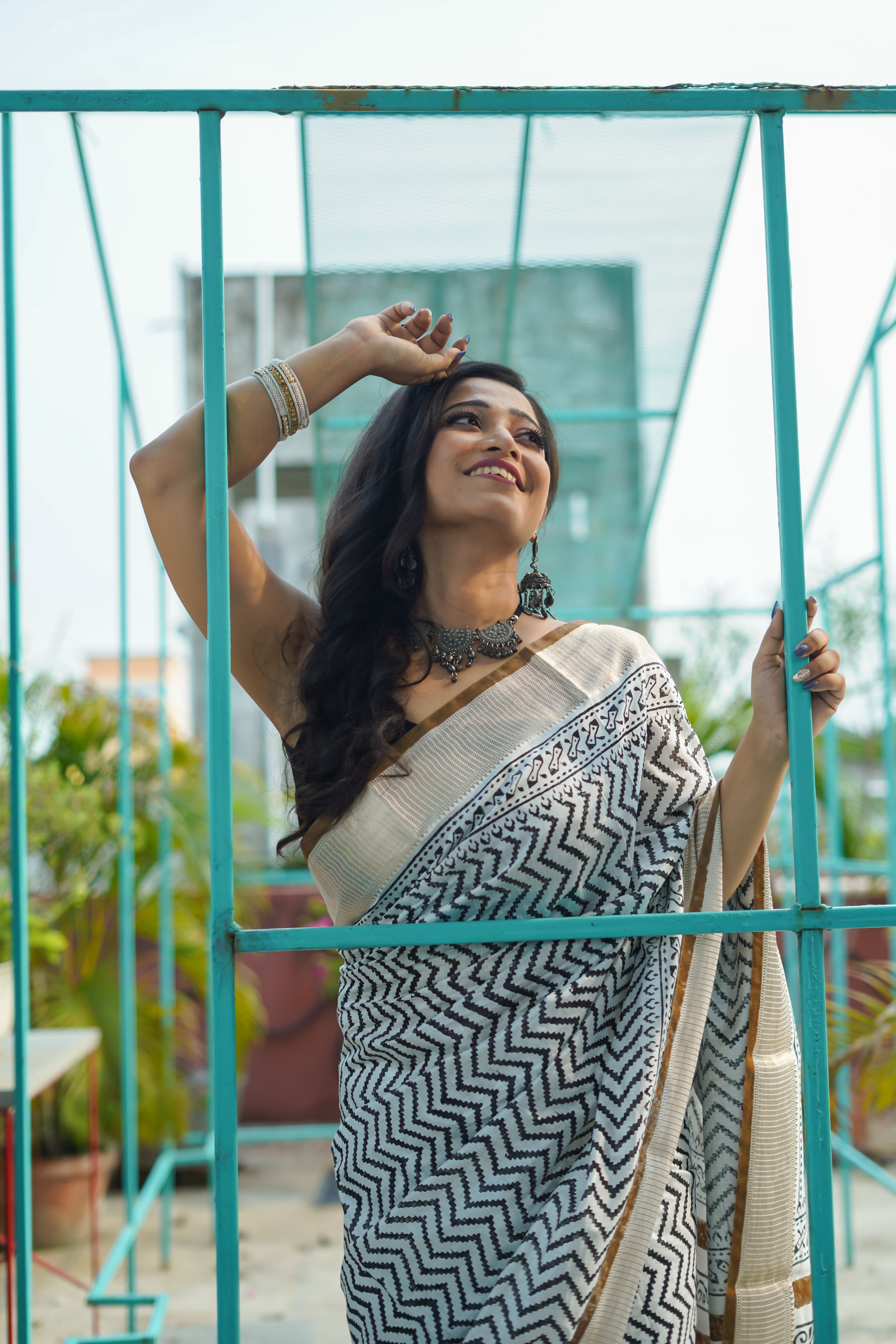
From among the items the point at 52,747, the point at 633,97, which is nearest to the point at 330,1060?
the point at 52,747

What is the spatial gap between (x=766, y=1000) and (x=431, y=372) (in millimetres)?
915

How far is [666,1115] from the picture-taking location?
1.27 meters

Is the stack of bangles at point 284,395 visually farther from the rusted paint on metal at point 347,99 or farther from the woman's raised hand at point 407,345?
the rusted paint on metal at point 347,99

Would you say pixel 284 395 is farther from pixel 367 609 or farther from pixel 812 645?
pixel 812 645

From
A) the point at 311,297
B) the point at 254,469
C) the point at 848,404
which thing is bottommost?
the point at 254,469

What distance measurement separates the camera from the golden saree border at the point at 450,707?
1448 mm

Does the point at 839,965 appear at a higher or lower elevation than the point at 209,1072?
higher

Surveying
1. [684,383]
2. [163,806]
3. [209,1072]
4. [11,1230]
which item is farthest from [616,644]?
[209,1072]

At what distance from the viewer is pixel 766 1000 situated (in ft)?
4.49

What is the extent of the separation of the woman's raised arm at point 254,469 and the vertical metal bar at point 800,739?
466 mm

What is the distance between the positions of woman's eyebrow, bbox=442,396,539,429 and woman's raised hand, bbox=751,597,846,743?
48cm

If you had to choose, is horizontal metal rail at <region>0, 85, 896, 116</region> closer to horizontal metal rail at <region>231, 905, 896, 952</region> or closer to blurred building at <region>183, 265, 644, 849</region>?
horizontal metal rail at <region>231, 905, 896, 952</region>

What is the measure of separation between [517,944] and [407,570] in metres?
0.57

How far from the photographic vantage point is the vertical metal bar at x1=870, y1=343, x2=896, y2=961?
324cm
